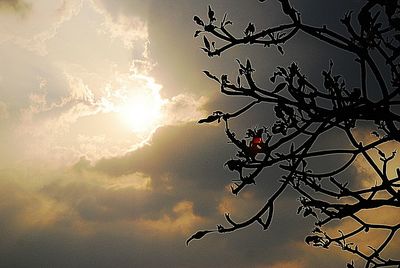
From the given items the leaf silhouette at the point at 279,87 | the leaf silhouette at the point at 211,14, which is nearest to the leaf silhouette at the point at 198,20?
the leaf silhouette at the point at 211,14

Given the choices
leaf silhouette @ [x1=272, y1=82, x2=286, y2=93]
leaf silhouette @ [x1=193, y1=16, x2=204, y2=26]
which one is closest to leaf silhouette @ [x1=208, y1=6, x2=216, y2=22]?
leaf silhouette @ [x1=193, y1=16, x2=204, y2=26]

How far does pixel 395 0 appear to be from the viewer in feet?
14.5

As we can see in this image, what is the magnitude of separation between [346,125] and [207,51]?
1427 mm

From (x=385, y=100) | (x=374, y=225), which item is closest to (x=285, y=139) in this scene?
(x=385, y=100)

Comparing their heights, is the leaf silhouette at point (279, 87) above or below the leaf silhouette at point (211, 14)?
below

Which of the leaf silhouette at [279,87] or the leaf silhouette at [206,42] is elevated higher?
the leaf silhouette at [206,42]

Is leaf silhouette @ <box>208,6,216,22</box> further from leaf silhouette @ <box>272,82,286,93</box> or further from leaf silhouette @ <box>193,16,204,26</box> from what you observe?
leaf silhouette @ <box>272,82,286,93</box>

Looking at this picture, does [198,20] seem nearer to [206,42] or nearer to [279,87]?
[206,42]

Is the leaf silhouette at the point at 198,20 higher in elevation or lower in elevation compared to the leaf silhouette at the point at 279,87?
higher

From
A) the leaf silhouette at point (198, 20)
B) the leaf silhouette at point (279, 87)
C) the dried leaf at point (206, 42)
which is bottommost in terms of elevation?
the leaf silhouette at point (279, 87)

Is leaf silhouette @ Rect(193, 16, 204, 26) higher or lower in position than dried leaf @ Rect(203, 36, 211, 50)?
higher

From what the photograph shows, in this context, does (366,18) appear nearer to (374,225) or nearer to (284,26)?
(284,26)

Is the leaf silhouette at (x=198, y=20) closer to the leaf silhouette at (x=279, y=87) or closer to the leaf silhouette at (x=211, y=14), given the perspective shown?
the leaf silhouette at (x=211, y=14)

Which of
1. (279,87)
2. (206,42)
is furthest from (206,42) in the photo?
(279,87)
